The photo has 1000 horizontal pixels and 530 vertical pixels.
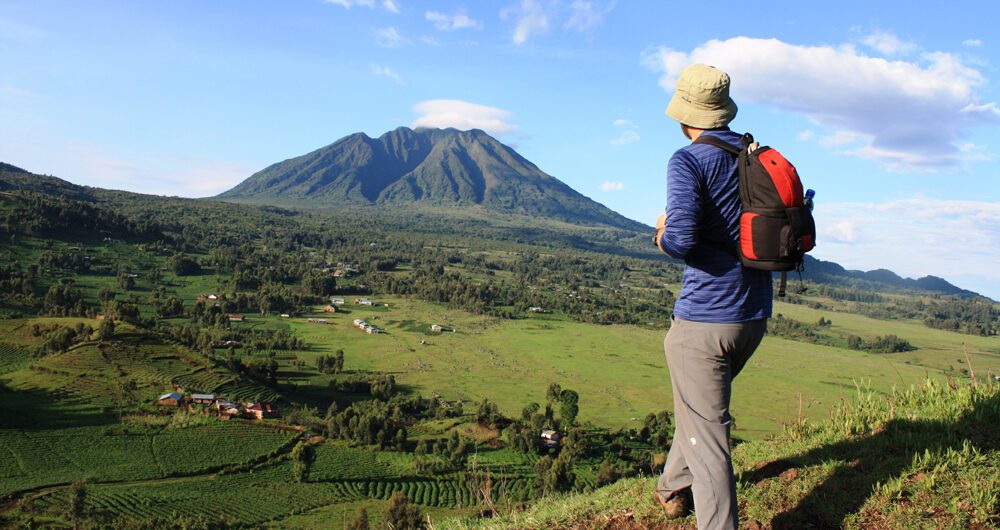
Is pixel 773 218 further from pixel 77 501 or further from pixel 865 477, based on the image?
pixel 77 501

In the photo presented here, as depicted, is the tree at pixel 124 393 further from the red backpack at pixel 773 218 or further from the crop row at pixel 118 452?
the red backpack at pixel 773 218

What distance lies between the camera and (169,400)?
39156mm

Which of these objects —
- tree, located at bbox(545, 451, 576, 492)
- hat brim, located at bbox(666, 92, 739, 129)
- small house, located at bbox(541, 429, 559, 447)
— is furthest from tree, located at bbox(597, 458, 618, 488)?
hat brim, located at bbox(666, 92, 739, 129)

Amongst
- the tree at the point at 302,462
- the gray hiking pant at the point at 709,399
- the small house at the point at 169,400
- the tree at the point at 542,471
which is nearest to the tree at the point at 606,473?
the tree at the point at 542,471

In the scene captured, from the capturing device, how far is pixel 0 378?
133 ft

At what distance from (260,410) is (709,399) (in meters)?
42.7

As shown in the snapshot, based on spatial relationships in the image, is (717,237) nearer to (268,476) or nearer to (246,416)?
(268,476)

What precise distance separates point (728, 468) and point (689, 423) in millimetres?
315

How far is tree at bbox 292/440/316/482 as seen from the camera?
1292 inches

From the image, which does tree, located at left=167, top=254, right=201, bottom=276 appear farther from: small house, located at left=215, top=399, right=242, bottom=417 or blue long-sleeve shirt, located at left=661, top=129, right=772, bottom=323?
blue long-sleeve shirt, located at left=661, top=129, right=772, bottom=323

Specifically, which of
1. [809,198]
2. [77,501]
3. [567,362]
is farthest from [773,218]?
[567,362]

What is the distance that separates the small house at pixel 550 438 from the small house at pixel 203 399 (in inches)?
906

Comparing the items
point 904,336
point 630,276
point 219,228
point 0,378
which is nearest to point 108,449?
point 0,378

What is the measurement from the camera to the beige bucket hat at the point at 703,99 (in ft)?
11.4
